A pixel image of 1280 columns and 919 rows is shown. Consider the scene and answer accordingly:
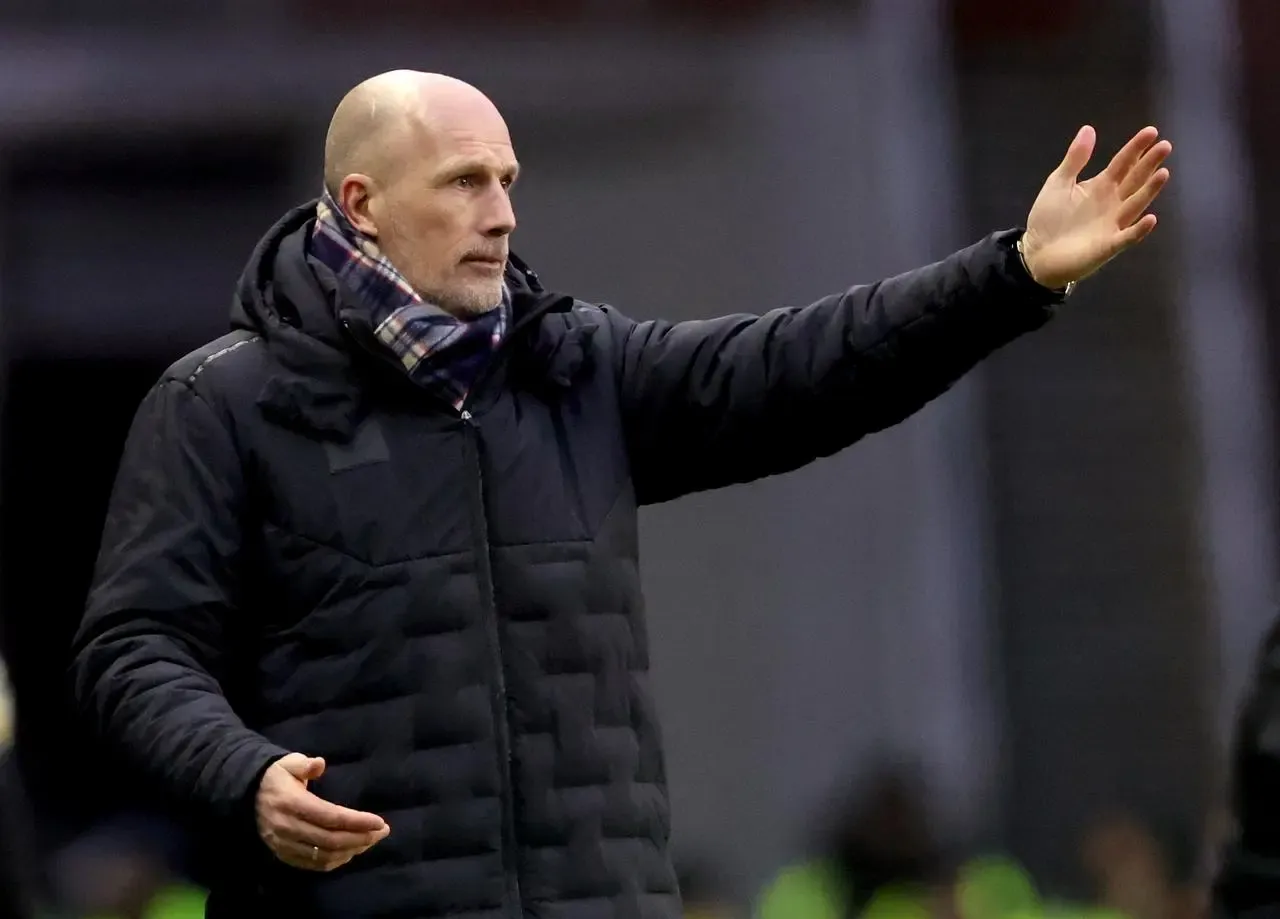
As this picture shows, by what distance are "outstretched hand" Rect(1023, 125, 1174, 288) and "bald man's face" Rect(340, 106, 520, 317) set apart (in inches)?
24.6

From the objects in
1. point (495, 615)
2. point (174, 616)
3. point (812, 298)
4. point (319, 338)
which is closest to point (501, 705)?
point (495, 615)

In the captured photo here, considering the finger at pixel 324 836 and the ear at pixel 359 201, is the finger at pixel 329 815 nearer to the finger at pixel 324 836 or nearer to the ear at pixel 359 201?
the finger at pixel 324 836

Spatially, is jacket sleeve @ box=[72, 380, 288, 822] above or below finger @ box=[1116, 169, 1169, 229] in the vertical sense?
below

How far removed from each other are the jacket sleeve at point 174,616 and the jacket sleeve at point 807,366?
0.51m

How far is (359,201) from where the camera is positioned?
2904 mm

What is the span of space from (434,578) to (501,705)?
0.16 m

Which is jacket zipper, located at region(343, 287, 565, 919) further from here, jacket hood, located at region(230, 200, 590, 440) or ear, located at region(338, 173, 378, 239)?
ear, located at region(338, 173, 378, 239)

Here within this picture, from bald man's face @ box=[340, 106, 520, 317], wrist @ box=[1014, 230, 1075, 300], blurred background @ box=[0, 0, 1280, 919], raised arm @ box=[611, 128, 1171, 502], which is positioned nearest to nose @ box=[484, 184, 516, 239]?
bald man's face @ box=[340, 106, 520, 317]

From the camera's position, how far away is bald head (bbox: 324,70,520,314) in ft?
9.30

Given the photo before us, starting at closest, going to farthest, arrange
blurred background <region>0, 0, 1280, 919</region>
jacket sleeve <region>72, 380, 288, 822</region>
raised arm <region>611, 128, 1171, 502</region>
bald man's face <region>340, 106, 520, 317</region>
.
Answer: jacket sleeve <region>72, 380, 288, 822</region>, raised arm <region>611, 128, 1171, 502</region>, bald man's face <region>340, 106, 520, 317</region>, blurred background <region>0, 0, 1280, 919</region>

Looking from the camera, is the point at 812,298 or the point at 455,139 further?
the point at 812,298

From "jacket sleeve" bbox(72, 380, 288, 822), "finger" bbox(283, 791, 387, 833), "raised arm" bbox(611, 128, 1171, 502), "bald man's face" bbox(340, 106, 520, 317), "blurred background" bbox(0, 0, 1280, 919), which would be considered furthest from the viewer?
"blurred background" bbox(0, 0, 1280, 919)

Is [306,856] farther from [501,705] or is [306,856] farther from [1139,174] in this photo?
[1139,174]

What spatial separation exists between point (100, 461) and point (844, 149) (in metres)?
2.57
